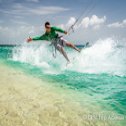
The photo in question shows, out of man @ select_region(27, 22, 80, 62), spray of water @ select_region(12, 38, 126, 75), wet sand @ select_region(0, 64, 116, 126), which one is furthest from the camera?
spray of water @ select_region(12, 38, 126, 75)

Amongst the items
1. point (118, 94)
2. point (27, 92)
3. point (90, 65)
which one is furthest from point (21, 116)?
point (90, 65)

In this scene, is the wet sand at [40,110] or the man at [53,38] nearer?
the wet sand at [40,110]

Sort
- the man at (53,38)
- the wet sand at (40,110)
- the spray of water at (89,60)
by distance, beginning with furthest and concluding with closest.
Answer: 1. the spray of water at (89,60)
2. the man at (53,38)
3. the wet sand at (40,110)

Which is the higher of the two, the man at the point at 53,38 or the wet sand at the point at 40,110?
the man at the point at 53,38

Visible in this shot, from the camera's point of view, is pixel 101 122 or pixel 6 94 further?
pixel 6 94

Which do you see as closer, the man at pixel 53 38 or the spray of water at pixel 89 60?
the man at pixel 53 38

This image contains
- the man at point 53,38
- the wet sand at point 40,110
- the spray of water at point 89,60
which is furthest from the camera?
the spray of water at point 89,60

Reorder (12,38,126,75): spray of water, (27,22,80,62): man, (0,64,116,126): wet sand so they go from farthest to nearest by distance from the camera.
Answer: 1. (12,38,126,75): spray of water
2. (27,22,80,62): man
3. (0,64,116,126): wet sand

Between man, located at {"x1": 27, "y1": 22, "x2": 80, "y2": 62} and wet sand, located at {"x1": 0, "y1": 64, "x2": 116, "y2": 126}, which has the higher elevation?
Answer: man, located at {"x1": 27, "y1": 22, "x2": 80, "y2": 62}

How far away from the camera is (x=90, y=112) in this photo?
20.7ft

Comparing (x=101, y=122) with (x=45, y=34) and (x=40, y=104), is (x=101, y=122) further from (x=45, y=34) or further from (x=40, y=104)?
(x=45, y=34)

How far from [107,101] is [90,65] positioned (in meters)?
10.0

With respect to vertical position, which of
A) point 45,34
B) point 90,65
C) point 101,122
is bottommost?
point 101,122

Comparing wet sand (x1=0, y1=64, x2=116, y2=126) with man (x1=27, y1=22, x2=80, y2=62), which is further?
man (x1=27, y1=22, x2=80, y2=62)
